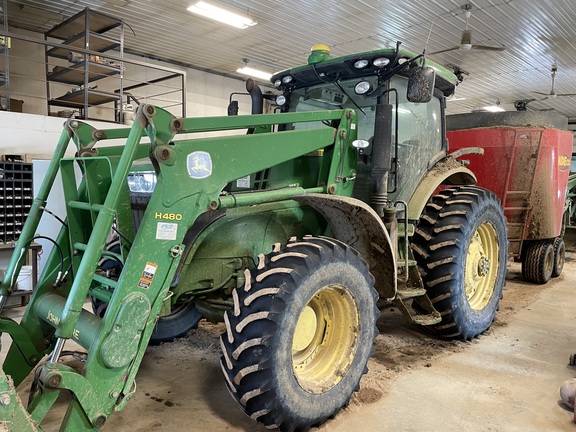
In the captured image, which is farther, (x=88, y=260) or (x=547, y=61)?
(x=547, y=61)

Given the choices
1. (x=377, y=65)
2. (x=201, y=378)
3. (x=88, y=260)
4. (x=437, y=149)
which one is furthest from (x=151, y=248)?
(x=437, y=149)

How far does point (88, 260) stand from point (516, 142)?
5.98 metres

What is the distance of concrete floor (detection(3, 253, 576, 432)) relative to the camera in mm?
2717

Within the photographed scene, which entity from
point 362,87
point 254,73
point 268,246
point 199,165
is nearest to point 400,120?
point 362,87

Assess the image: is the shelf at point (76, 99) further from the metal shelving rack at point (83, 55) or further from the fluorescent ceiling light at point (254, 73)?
the fluorescent ceiling light at point (254, 73)

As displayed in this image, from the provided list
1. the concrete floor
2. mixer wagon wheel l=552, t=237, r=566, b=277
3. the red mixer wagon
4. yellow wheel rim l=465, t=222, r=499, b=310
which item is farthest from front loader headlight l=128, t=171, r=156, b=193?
mixer wagon wheel l=552, t=237, r=566, b=277

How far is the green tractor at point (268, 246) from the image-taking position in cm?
216

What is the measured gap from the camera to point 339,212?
3.20 m

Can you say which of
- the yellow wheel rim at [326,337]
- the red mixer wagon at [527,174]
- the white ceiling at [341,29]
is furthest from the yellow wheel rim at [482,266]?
the white ceiling at [341,29]

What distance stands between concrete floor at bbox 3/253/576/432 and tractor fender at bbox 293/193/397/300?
718 mm

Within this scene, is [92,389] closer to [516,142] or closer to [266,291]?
[266,291]

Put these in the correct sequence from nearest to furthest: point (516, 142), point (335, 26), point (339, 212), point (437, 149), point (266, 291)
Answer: point (266, 291) < point (339, 212) < point (437, 149) < point (516, 142) < point (335, 26)

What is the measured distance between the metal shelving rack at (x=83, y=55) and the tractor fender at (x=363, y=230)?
5539mm

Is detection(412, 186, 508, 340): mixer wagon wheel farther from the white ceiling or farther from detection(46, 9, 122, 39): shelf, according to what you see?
detection(46, 9, 122, 39): shelf
